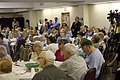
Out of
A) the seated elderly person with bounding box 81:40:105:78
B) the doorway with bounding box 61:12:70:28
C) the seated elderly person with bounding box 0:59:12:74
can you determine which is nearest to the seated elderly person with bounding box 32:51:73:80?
the seated elderly person with bounding box 0:59:12:74

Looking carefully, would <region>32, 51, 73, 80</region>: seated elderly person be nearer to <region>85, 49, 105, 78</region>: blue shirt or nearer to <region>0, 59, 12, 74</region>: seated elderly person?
<region>0, 59, 12, 74</region>: seated elderly person

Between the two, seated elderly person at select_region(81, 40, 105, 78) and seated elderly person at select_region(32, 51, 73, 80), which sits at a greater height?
seated elderly person at select_region(32, 51, 73, 80)

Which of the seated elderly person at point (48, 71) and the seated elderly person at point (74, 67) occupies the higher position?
the seated elderly person at point (48, 71)

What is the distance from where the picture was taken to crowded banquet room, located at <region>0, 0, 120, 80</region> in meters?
3.71

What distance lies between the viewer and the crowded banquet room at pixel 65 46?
12.2 ft

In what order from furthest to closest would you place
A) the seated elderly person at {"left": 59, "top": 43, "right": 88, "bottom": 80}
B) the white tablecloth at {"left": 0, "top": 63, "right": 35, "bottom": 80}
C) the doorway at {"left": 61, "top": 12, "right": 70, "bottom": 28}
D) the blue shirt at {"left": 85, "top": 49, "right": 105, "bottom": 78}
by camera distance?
the doorway at {"left": 61, "top": 12, "right": 70, "bottom": 28} < the blue shirt at {"left": 85, "top": 49, "right": 105, "bottom": 78} < the seated elderly person at {"left": 59, "top": 43, "right": 88, "bottom": 80} < the white tablecloth at {"left": 0, "top": 63, "right": 35, "bottom": 80}

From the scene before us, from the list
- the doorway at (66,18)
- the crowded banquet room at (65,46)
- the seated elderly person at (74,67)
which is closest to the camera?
the crowded banquet room at (65,46)

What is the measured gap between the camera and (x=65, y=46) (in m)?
4.50

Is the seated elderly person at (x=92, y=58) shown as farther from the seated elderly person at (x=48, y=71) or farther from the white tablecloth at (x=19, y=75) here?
the seated elderly person at (x=48, y=71)

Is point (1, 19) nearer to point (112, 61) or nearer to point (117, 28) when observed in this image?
point (117, 28)

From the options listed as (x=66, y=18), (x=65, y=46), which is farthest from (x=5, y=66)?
(x=66, y=18)

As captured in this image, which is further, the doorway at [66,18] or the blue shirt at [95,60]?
the doorway at [66,18]

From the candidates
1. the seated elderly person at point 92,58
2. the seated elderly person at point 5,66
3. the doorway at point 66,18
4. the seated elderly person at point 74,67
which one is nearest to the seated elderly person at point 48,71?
the seated elderly person at point 5,66

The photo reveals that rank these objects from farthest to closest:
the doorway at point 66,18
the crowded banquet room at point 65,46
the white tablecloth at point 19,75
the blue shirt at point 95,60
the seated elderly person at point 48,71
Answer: the doorway at point 66,18 → the blue shirt at point 95,60 → the crowded banquet room at point 65,46 → the white tablecloth at point 19,75 → the seated elderly person at point 48,71
